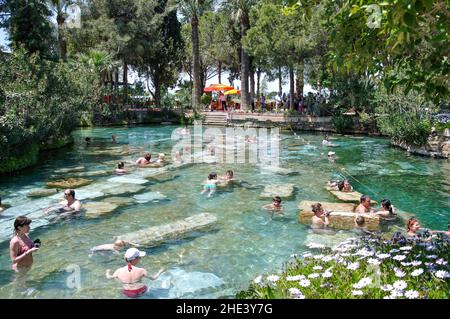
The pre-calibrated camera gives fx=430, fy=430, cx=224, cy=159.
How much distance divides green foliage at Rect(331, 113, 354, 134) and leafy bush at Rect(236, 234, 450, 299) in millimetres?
29361

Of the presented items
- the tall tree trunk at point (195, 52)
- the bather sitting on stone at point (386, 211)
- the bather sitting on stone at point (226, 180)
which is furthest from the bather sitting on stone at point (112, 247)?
the tall tree trunk at point (195, 52)

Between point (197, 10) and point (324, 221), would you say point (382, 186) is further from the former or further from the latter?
point (197, 10)

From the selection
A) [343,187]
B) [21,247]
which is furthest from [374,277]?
[343,187]

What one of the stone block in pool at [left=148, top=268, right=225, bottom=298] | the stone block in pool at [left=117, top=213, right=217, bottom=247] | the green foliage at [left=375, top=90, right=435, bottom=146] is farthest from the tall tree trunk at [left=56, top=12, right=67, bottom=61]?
the stone block in pool at [left=148, top=268, right=225, bottom=298]

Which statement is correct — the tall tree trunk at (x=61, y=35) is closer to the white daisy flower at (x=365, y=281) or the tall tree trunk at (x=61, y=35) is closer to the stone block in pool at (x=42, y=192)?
the stone block in pool at (x=42, y=192)

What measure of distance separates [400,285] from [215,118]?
126ft

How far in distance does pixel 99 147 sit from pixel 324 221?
762 inches

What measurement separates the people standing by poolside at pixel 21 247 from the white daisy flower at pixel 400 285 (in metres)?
6.55

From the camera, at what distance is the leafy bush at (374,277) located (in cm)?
524

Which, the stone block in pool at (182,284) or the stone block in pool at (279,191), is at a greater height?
the stone block in pool at (279,191)

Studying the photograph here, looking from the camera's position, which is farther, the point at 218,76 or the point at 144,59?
the point at 218,76

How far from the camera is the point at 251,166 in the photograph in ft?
69.7

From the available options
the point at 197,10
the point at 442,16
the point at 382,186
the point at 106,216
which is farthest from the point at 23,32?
the point at 442,16

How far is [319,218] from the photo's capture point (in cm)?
1171
